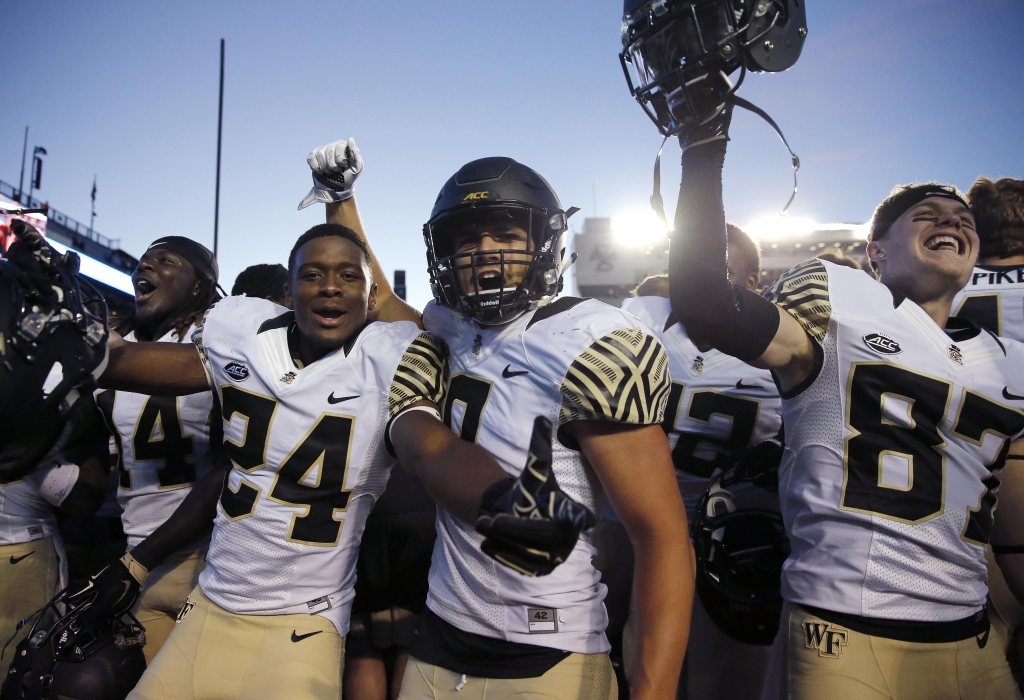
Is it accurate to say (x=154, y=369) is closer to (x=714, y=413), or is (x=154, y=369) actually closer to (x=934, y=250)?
(x=714, y=413)

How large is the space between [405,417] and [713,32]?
1.20 meters

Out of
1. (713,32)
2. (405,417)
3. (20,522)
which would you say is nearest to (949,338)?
(713,32)

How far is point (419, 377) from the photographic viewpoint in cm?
186

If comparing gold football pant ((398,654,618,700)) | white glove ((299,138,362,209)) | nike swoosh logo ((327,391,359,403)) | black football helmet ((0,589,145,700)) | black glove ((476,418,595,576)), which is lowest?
black football helmet ((0,589,145,700))

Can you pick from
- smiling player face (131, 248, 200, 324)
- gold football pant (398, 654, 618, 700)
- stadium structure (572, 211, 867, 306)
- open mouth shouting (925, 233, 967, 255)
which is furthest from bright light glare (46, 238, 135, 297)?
stadium structure (572, 211, 867, 306)

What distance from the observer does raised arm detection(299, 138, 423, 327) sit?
2830 mm

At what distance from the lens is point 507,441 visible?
1595 millimetres

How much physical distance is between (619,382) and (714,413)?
1174mm

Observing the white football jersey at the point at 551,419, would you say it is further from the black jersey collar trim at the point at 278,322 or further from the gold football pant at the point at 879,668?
the black jersey collar trim at the point at 278,322

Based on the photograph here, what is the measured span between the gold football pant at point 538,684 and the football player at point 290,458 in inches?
19.4

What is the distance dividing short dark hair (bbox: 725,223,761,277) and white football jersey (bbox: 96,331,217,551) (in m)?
2.56

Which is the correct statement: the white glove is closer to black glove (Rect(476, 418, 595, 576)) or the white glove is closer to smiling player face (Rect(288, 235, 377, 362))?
smiling player face (Rect(288, 235, 377, 362))

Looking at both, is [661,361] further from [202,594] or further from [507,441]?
[202,594]

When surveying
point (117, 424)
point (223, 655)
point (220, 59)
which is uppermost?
point (220, 59)
